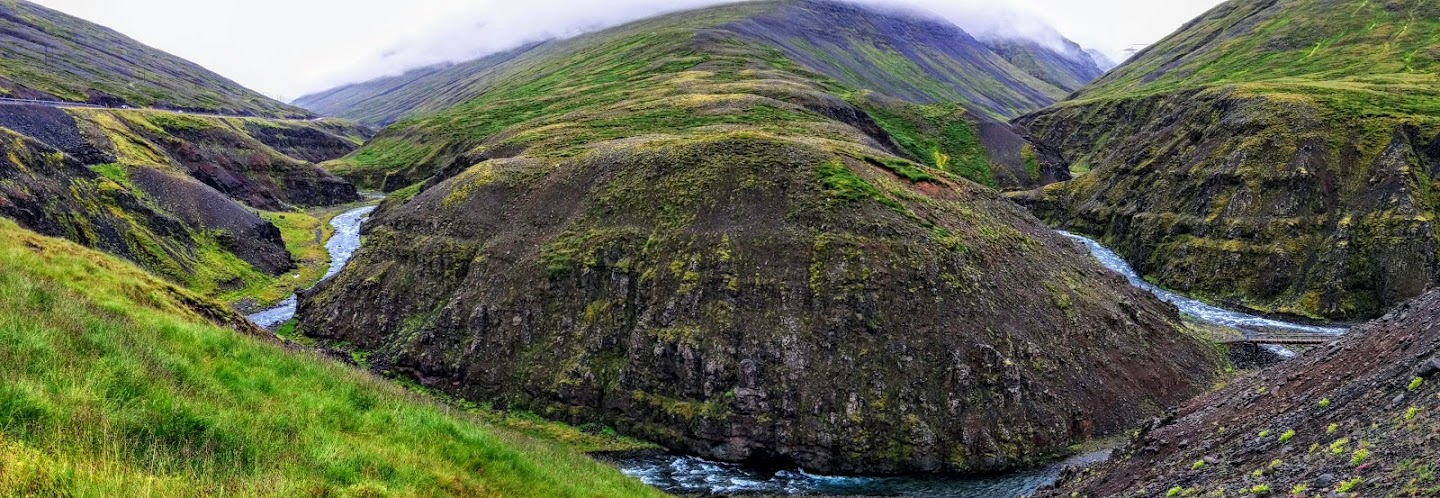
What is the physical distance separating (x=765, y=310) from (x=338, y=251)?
217 ft

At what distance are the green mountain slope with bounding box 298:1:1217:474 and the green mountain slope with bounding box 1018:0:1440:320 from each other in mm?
26322

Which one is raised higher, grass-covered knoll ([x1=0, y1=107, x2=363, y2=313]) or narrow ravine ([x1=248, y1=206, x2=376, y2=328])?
grass-covered knoll ([x1=0, y1=107, x2=363, y2=313])

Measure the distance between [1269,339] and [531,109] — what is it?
11477 cm

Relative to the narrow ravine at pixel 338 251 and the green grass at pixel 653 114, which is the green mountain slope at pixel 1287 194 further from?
the narrow ravine at pixel 338 251

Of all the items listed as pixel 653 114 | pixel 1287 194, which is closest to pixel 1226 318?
pixel 1287 194

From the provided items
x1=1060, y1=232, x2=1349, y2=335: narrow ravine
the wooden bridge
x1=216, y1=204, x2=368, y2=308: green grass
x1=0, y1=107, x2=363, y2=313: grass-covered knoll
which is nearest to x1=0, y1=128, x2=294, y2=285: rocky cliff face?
x1=0, y1=107, x2=363, y2=313: grass-covered knoll

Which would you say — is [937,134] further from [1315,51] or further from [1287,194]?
[1315,51]

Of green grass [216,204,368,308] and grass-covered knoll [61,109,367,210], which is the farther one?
grass-covered knoll [61,109,367,210]

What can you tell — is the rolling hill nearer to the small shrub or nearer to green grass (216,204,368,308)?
green grass (216,204,368,308)

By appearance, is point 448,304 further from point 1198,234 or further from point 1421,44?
point 1421,44

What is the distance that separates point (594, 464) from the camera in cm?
2508

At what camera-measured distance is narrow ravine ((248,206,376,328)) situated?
190 ft

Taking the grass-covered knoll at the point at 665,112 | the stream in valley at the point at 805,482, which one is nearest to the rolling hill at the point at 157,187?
the grass-covered knoll at the point at 665,112

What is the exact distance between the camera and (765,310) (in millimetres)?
41719
